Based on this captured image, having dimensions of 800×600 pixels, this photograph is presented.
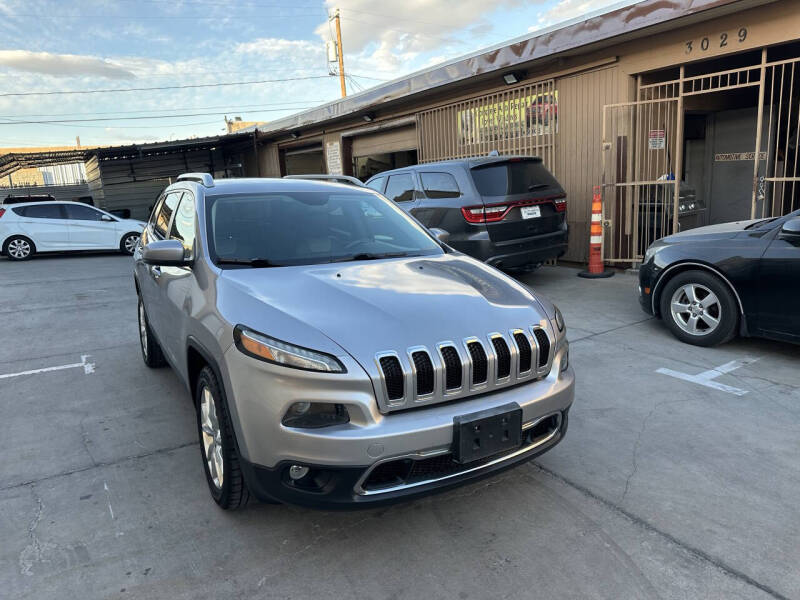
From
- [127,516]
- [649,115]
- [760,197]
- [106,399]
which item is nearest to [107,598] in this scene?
[127,516]

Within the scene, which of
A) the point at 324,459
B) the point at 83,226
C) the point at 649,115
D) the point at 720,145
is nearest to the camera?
the point at 324,459

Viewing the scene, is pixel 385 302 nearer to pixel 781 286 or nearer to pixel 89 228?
pixel 781 286

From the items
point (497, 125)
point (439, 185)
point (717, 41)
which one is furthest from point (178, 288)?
point (497, 125)

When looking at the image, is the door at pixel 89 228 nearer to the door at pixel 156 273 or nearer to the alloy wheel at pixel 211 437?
the door at pixel 156 273

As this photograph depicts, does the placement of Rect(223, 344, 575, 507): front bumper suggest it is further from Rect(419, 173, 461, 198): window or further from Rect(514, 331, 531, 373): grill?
Rect(419, 173, 461, 198): window

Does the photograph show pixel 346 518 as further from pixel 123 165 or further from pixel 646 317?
pixel 123 165

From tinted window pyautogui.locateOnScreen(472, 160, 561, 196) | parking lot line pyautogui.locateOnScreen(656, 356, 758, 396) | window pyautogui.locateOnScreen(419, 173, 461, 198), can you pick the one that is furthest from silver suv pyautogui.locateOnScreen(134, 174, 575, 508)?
window pyautogui.locateOnScreen(419, 173, 461, 198)

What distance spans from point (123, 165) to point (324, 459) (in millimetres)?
24574

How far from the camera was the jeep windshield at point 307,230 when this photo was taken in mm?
3158

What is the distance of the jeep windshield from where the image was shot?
3.16m

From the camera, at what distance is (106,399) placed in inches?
172

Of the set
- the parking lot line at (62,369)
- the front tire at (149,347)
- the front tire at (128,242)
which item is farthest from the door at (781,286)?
the front tire at (128,242)

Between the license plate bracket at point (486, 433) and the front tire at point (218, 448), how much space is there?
977 millimetres

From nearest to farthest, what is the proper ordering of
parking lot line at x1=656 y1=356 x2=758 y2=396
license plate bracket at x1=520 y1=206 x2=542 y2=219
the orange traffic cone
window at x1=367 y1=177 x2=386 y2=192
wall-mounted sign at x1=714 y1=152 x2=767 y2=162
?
1. parking lot line at x1=656 y1=356 x2=758 y2=396
2. license plate bracket at x1=520 y1=206 x2=542 y2=219
3. the orange traffic cone
4. window at x1=367 y1=177 x2=386 y2=192
5. wall-mounted sign at x1=714 y1=152 x2=767 y2=162
